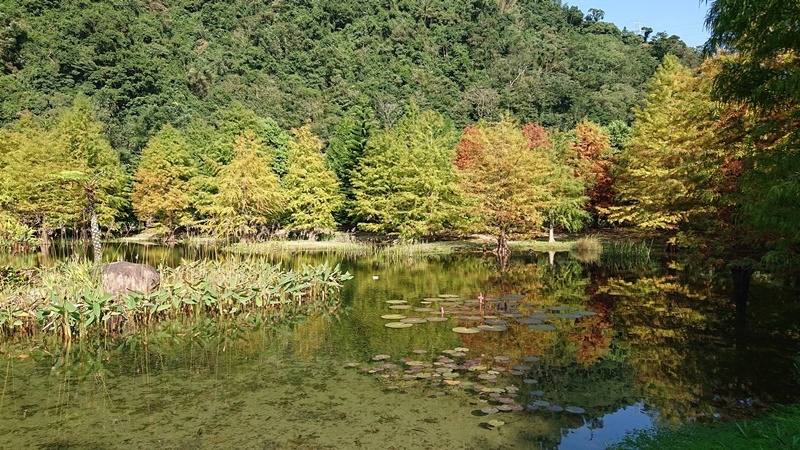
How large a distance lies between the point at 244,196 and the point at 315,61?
63.6 metres

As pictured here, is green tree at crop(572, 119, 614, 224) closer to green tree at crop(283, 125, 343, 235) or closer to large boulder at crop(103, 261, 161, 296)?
green tree at crop(283, 125, 343, 235)

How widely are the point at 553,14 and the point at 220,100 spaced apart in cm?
8565

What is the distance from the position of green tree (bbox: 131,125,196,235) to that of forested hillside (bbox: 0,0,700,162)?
1410cm

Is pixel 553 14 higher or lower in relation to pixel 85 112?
higher

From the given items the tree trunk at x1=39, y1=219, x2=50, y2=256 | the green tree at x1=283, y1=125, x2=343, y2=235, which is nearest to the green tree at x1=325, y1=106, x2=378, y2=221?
the green tree at x1=283, y1=125, x2=343, y2=235

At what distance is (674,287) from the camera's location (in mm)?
14758

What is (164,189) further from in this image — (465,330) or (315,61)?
(315,61)

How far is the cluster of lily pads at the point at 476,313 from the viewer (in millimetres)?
10109

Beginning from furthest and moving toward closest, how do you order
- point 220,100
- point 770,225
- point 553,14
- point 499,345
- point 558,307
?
point 553,14, point 220,100, point 558,307, point 499,345, point 770,225

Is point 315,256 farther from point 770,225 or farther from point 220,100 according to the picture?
point 220,100

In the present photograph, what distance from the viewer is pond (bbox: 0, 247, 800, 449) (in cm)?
548

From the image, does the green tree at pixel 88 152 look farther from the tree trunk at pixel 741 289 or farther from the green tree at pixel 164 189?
the tree trunk at pixel 741 289

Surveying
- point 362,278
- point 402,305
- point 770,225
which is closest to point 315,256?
point 362,278

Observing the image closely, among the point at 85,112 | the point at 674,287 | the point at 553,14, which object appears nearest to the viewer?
the point at 674,287
